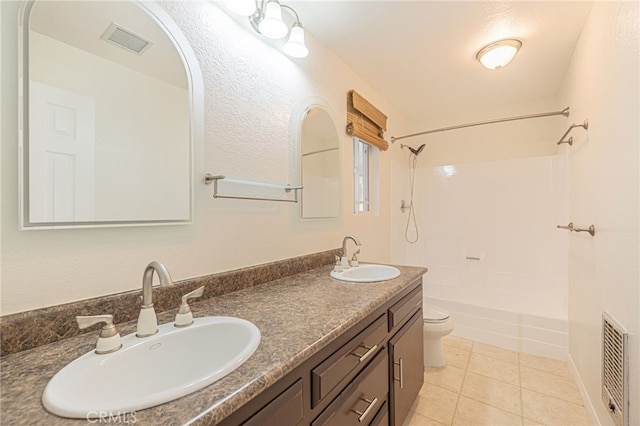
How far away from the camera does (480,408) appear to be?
5.41 feet

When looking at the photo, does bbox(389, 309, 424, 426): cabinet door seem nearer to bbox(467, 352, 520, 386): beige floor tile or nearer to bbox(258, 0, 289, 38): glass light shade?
bbox(467, 352, 520, 386): beige floor tile

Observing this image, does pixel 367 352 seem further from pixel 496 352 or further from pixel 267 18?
pixel 496 352

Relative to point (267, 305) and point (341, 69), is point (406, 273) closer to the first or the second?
point (267, 305)

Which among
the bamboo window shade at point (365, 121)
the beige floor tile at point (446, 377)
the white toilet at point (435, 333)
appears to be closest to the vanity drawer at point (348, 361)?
the white toilet at point (435, 333)

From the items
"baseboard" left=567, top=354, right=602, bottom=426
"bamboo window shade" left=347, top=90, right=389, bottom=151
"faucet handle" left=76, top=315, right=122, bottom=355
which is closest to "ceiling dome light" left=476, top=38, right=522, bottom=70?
"bamboo window shade" left=347, top=90, right=389, bottom=151

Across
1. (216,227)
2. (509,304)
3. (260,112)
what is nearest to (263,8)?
(260,112)

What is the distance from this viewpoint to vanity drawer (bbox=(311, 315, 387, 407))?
75cm

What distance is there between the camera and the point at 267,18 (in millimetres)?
1229

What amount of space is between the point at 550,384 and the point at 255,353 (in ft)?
7.66

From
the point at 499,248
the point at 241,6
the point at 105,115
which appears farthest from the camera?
the point at 499,248

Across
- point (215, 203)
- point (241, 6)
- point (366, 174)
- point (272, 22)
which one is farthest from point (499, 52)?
point (215, 203)

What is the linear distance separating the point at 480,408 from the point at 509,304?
1.40 m

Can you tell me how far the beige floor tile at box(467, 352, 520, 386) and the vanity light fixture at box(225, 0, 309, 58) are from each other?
8.50ft

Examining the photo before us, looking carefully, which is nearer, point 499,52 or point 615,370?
point 615,370
